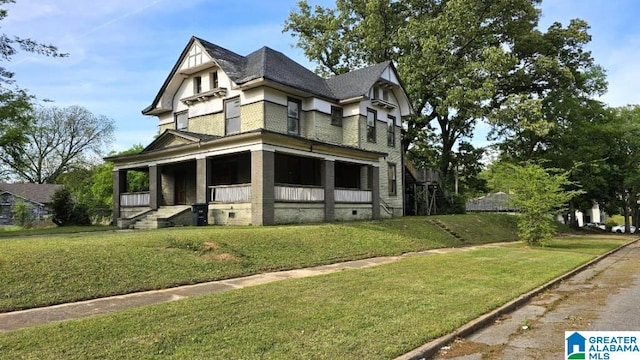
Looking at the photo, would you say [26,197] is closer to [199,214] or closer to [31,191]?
[31,191]

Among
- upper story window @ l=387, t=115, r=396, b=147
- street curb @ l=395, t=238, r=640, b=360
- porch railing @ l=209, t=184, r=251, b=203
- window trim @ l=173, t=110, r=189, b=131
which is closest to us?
street curb @ l=395, t=238, r=640, b=360

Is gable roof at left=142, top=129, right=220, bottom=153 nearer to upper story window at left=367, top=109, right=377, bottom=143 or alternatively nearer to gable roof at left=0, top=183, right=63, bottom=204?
upper story window at left=367, top=109, right=377, bottom=143

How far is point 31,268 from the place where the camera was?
8.91 m

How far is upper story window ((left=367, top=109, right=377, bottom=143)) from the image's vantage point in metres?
28.2

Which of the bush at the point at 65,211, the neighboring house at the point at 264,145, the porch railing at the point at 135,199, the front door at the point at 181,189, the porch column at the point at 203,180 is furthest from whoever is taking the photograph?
the front door at the point at 181,189

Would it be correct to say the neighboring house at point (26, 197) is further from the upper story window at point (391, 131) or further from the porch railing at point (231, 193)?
the upper story window at point (391, 131)

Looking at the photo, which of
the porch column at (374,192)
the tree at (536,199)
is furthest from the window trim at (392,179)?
the tree at (536,199)

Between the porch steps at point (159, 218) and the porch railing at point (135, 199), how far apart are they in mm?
1626

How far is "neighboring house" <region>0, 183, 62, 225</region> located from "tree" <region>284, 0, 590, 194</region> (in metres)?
34.5

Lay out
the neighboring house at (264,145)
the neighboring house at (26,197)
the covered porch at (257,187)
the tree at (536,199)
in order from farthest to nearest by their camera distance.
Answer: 1. the neighboring house at (26,197)
2. the tree at (536,199)
3. the neighboring house at (264,145)
4. the covered porch at (257,187)

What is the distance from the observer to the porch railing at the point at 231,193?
19.7 meters

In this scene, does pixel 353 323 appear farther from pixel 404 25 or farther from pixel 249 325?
pixel 404 25

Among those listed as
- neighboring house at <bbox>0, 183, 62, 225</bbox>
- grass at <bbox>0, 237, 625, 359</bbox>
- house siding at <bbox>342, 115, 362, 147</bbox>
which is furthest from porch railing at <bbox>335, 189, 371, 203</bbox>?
neighboring house at <bbox>0, 183, 62, 225</bbox>

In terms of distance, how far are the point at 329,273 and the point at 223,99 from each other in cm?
1576
